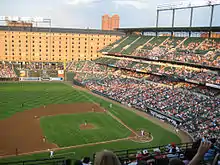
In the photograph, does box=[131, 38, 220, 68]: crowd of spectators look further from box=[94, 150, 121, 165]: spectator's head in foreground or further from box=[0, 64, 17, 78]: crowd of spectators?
box=[94, 150, 121, 165]: spectator's head in foreground

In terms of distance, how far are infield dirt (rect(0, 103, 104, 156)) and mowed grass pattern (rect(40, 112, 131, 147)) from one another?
3.98ft

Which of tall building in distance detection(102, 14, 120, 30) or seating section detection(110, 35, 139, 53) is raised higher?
tall building in distance detection(102, 14, 120, 30)

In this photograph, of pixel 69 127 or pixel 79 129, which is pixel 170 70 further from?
pixel 69 127

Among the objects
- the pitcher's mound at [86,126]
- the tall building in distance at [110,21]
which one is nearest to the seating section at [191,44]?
the pitcher's mound at [86,126]

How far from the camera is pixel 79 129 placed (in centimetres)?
3142

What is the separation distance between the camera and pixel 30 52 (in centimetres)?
8762

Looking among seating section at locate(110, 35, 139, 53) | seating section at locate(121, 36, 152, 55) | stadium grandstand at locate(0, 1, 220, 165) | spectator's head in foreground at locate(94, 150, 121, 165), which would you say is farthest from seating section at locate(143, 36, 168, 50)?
spectator's head in foreground at locate(94, 150, 121, 165)

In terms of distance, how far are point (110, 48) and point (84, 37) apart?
701 inches

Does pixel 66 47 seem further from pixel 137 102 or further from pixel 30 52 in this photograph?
pixel 137 102

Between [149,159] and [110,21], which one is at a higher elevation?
[110,21]

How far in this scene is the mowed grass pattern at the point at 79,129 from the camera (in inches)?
1102

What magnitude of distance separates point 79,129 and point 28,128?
21.6 feet

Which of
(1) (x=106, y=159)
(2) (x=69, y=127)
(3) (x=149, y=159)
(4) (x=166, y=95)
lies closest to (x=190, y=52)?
(4) (x=166, y=95)

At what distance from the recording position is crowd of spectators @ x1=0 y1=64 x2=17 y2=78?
6990 centimetres
